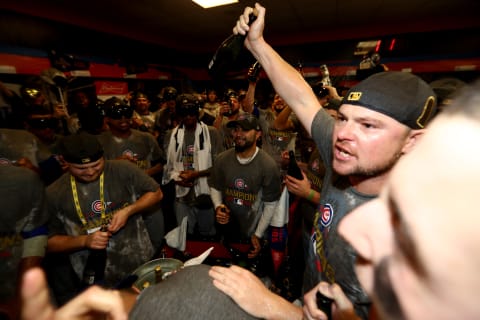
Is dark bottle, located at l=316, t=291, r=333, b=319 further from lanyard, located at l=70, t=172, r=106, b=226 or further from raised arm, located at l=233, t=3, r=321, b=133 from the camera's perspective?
lanyard, located at l=70, t=172, r=106, b=226

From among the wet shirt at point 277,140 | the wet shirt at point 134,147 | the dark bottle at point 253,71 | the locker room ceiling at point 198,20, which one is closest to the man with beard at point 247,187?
the dark bottle at point 253,71

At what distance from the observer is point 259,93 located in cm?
712

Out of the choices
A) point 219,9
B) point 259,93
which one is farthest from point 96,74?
point 259,93

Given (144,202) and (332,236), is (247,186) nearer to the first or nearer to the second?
(144,202)

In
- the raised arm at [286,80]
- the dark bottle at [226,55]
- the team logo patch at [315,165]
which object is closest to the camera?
the dark bottle at [226,55]

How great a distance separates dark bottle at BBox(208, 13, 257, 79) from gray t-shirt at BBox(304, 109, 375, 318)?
0.70 m

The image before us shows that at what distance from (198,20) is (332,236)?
28.0ft

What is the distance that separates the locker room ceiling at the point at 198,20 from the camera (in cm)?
591

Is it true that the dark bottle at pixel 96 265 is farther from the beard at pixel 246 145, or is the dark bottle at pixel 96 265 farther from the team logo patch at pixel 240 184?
the beard at pixel 246 145

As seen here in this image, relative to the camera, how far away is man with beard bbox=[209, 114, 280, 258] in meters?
2.80

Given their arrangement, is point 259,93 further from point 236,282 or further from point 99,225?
point 236,282

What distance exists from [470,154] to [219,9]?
7.82 metres

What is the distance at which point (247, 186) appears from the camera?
2.84m

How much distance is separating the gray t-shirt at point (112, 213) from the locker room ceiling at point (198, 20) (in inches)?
224
